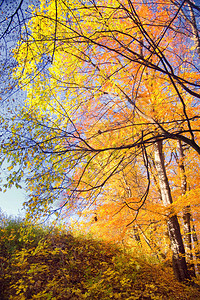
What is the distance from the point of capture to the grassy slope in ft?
12.8

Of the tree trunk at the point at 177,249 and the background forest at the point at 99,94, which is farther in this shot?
→ the tree trunk at the point at 177,249

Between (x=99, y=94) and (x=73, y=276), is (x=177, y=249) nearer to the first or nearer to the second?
(x=73, y=276)

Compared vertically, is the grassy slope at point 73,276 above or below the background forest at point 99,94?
below

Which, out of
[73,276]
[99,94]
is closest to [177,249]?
[73,276]

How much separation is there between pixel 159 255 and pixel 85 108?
7.65m

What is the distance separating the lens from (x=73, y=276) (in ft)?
15.4

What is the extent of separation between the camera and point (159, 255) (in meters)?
8.73

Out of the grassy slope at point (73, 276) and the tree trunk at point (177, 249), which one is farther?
the tree trunk at point (177, 249)

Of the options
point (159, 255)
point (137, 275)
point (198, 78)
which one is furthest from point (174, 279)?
point (198, 78)

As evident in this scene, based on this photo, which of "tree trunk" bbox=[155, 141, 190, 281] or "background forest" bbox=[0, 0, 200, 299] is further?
"tree trunk" bbox=[155, 141, 190, 281]

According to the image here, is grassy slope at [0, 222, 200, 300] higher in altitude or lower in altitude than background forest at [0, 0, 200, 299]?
lower

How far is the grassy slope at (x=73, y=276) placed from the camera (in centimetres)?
390

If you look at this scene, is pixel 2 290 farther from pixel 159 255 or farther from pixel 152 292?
pixel 159 255

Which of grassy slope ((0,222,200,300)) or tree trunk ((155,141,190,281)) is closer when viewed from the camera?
grassy slope ((0,222,200,300))
